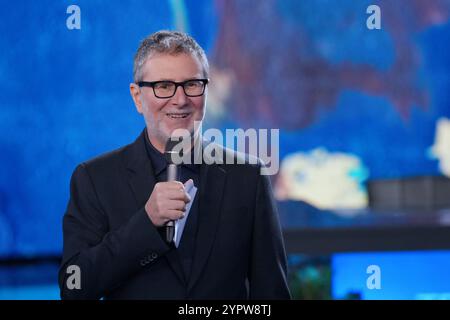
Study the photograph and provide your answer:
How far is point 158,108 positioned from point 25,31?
5.07 metres

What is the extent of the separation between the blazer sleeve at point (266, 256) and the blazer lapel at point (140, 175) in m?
0.13

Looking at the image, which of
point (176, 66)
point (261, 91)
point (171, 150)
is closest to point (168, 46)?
point (176, 66)

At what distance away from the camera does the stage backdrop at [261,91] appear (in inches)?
235

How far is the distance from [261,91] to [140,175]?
5380 mm

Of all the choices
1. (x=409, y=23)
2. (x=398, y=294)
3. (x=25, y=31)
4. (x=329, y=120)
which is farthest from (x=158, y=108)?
(x=409, y=23)

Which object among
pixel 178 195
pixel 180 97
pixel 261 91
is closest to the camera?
pixel 178 195

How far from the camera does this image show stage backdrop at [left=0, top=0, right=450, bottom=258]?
596 cm

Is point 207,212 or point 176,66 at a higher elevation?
point 176,66

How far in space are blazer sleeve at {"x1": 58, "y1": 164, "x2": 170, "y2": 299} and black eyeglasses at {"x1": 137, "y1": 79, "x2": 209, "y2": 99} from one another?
19 cm

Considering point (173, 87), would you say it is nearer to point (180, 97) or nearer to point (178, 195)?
point (180, 97)

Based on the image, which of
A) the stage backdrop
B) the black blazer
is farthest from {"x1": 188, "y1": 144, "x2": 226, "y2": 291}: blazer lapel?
the stage backdrop

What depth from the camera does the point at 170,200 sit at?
988 millimetres

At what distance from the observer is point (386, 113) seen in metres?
6.60
